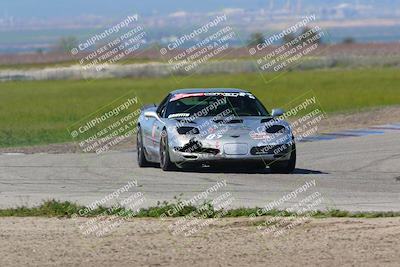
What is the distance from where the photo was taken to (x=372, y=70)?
79.2 metres

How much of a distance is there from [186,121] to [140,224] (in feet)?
22.4

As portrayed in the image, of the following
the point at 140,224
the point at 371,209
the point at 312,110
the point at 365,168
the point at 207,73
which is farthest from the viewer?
the point at 207,73

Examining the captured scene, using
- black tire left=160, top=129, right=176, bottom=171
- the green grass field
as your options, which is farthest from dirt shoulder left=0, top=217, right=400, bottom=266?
the green grass field

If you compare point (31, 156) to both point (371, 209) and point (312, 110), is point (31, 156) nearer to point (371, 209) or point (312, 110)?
point (371, 209)

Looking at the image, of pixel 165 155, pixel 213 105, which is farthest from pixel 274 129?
pixel 165 155

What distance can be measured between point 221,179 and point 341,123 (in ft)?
42.8

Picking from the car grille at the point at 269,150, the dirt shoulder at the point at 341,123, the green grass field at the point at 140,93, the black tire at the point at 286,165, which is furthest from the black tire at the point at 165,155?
the green grass field at the point at 140,93

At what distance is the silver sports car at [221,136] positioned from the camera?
19547mm

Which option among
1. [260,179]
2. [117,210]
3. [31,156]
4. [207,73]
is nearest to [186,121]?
[260,179]

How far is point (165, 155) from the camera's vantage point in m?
20.0

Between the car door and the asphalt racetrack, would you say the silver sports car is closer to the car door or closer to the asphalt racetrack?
the car door

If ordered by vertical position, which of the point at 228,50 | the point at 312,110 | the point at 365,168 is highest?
the point at 365,168

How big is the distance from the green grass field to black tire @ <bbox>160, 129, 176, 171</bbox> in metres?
9.83

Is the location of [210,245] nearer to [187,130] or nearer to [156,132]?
[187,130]
